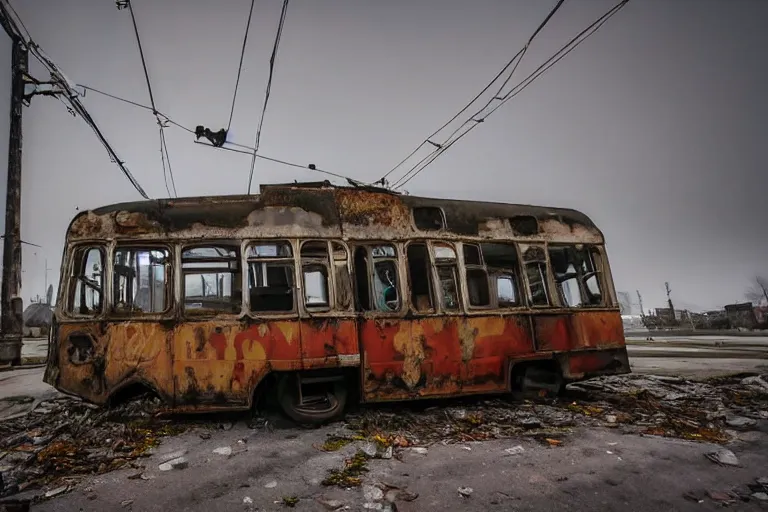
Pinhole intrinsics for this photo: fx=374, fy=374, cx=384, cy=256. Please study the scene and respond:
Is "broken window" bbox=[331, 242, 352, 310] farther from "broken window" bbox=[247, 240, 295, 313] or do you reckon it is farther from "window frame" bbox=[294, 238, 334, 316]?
"broken window" bbox=[247, 240, 295, 313]

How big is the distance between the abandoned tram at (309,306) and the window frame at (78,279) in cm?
2

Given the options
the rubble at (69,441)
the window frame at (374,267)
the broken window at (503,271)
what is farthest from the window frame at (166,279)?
the broken window at (503,271)

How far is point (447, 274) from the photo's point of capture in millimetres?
5422

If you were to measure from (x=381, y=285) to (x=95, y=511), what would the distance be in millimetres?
3496

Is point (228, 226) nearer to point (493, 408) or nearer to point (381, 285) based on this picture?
point (381, 285)

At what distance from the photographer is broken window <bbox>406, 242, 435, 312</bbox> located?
534 centimetres

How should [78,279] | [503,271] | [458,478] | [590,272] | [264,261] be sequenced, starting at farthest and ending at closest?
[590,272] → [503,271] → [264,261] → [78,279] → [458,478]

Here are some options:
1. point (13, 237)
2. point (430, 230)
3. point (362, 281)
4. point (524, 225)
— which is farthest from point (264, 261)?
point (13, 237)

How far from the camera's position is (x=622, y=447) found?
12.8 ft

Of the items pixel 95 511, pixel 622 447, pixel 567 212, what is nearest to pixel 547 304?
pixel 567 212

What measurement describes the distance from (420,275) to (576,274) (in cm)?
280

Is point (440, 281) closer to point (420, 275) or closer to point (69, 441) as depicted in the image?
point (420, 275)

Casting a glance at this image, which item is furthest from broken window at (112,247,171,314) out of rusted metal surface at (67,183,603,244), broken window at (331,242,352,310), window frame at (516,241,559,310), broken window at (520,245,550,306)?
broken window at (520,245,550,306)

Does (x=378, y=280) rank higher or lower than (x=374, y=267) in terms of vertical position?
lower
